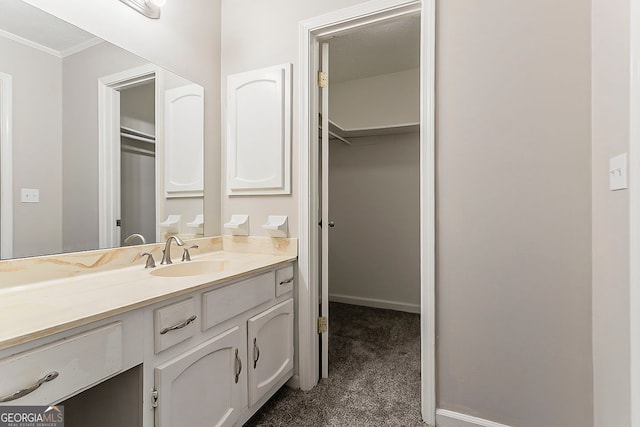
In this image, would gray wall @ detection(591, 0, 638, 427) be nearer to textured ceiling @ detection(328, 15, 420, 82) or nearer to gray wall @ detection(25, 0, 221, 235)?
textured ceiling @ detection(328, 15, 420, 82)

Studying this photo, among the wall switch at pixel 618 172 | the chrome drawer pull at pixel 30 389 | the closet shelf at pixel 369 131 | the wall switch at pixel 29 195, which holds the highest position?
the closet shelf at pixel 369 131

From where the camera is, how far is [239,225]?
1862 mm

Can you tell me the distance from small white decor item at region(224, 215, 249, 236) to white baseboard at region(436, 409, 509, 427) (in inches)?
56.5

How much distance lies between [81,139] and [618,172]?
203cm

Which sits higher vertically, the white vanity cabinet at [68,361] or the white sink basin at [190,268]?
the white sink basin at [190,268]

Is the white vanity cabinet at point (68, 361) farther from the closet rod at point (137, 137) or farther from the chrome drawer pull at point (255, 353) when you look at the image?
the closet rod at point (137, 137)

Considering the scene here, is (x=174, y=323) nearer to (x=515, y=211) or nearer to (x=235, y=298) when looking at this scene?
(x=235, y=298)

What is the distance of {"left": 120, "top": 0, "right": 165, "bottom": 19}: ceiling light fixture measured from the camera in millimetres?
1442

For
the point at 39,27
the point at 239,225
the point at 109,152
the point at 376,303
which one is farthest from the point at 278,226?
the point at 376,303

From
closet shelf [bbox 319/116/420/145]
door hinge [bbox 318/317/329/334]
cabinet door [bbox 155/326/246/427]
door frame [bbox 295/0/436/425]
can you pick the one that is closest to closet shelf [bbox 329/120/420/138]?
closet shelf [bbox 319/116/420/145]

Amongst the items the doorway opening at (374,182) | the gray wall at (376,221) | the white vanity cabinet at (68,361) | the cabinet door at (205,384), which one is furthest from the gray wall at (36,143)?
the gray wall at (376,221)

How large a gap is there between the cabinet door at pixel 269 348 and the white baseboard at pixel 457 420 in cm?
81

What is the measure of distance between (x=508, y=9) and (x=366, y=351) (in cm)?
220

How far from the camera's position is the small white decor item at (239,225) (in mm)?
1861
